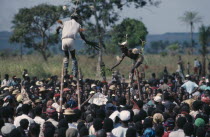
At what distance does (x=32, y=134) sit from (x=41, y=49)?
39586 mm

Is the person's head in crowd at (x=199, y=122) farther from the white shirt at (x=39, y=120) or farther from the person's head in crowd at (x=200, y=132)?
the white shirt at (x=39, y=120)

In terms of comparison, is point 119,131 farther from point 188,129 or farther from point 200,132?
point 200,132

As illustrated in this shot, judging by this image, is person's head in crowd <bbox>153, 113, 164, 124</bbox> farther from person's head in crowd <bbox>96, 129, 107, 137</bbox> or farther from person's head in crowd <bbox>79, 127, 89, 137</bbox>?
person's head in crowd <bbox>79, 127, 89, 137</bbox>

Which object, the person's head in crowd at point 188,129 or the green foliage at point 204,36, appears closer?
the person's head in crowd at point 188,129

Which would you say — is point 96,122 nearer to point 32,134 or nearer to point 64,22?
point 32,134

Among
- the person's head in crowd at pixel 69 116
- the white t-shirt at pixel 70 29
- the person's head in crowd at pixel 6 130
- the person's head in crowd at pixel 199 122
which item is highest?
the white t-shirt at pixel 70 29

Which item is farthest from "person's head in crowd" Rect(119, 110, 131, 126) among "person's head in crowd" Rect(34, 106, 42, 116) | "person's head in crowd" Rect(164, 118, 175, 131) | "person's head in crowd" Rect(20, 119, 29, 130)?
"person's head in crowd" Rect(34, 106, 42, 116)

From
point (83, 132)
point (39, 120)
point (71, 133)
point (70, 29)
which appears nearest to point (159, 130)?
point (83, 132)

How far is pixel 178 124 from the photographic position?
9.24 metres

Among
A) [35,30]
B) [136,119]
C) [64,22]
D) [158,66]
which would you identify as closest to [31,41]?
[35,30]

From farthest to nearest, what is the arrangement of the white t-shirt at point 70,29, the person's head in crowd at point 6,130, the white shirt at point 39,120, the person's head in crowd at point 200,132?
the white t-shirt at point 70,29, the white shirt at point 39,120, the person's head in crowd at point 200,132, the person's head in crowd at point 6,130

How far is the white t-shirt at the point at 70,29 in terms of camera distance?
12.8 meters

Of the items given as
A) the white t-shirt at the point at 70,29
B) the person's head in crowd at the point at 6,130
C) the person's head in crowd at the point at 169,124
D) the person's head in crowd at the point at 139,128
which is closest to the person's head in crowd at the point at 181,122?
the person's head in crowd at the point at 169,124

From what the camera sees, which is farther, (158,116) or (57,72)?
(57,72)
